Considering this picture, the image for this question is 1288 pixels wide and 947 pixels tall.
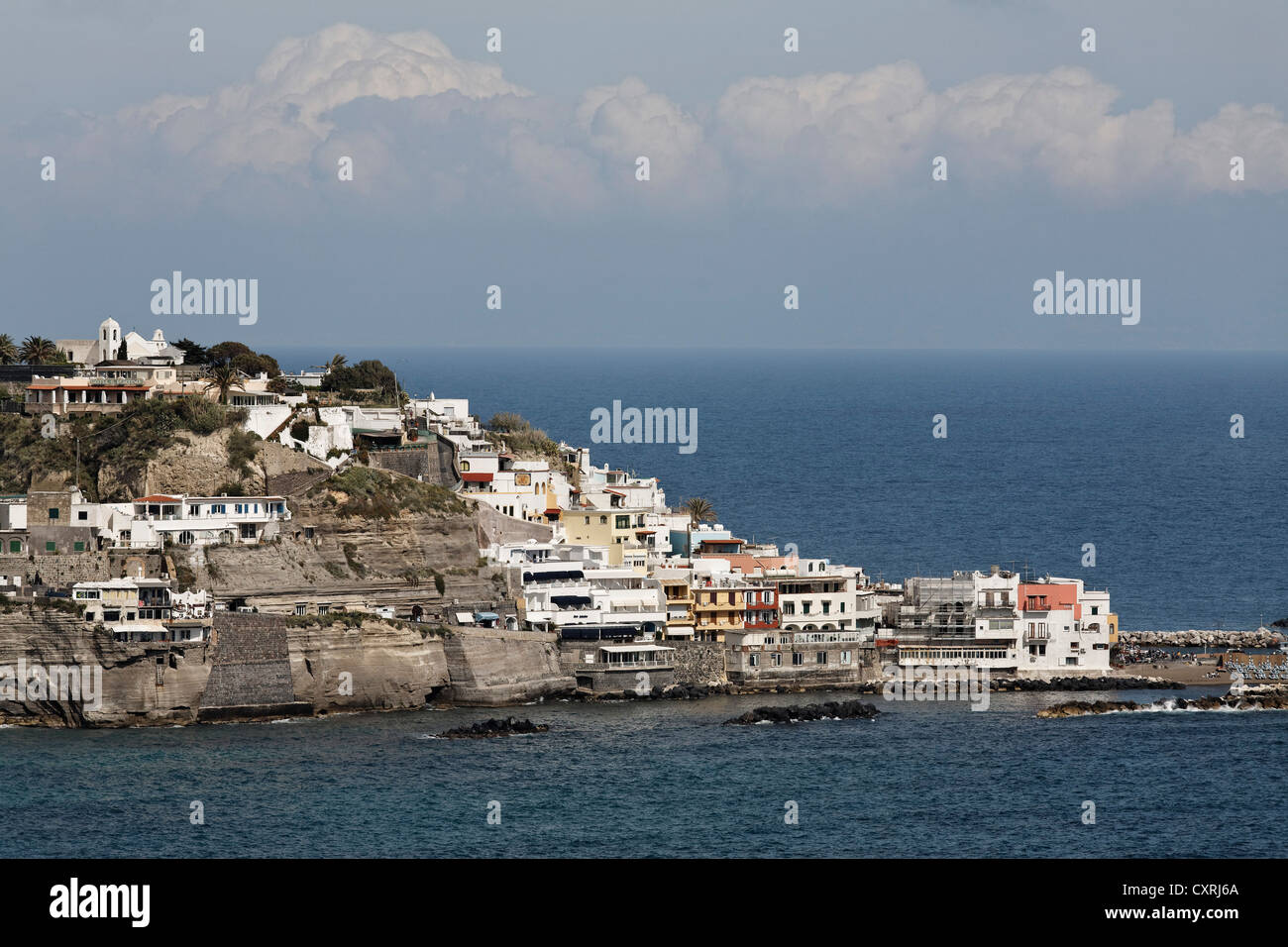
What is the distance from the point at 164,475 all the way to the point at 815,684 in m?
28.9

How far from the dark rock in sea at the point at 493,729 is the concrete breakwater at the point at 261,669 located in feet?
15.6

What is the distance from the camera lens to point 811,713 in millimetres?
76438

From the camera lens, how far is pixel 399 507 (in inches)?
3342

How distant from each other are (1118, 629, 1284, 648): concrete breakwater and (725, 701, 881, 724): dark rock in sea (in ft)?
66.1

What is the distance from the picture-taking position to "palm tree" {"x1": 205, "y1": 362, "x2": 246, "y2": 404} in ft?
301

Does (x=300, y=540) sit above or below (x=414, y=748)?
above

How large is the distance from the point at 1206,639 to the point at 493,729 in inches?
1510

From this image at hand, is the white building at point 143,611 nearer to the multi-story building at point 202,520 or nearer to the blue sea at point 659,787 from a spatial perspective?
the blue sea at point 659,787

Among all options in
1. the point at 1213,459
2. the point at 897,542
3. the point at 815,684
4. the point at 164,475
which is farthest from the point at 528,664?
the point at 1213,459

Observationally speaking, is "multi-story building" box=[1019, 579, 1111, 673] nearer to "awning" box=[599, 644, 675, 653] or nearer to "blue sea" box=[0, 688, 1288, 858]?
"blue sea" box=[0, 688, 1288, 858]

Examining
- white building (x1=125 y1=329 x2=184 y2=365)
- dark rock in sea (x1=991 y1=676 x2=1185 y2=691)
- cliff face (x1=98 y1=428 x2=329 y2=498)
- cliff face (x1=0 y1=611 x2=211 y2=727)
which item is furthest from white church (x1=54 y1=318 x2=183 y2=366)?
dark rock in sea (x1=991 y1=676 x2=1185 y2=691)
